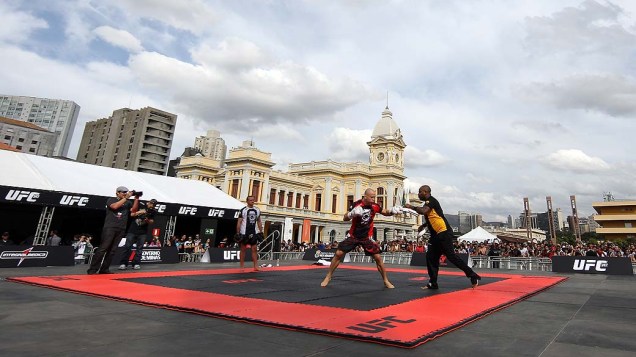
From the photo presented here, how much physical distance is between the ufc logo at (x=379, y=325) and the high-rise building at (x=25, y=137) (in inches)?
4051

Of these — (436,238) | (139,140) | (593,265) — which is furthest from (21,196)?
(139,140)

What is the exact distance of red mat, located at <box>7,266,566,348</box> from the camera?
3.17 meters

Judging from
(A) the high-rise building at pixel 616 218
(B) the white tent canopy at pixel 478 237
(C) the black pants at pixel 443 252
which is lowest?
(C) the black pants at pixel 443 252

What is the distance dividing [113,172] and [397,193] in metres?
45.3

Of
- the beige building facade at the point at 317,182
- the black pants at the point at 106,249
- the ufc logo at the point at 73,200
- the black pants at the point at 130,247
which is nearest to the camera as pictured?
the black pants at the point at 106,249

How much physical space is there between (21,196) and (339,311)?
530 inches

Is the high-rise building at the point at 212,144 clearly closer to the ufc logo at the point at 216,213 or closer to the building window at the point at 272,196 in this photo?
the building window at the point at 272,196

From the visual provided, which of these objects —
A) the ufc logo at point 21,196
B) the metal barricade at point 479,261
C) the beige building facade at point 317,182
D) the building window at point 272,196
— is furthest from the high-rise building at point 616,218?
the ufc logo at point 21,196

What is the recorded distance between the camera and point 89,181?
15.4 m

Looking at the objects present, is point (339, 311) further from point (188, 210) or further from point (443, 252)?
point (188, 210)

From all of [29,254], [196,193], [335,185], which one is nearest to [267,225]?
[335,185]

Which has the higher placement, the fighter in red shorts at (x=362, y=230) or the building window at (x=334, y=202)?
the building window at (x=334, y=202)

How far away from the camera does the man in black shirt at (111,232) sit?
25.8ft

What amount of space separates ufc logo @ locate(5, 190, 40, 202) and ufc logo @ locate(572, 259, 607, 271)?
20482mm
